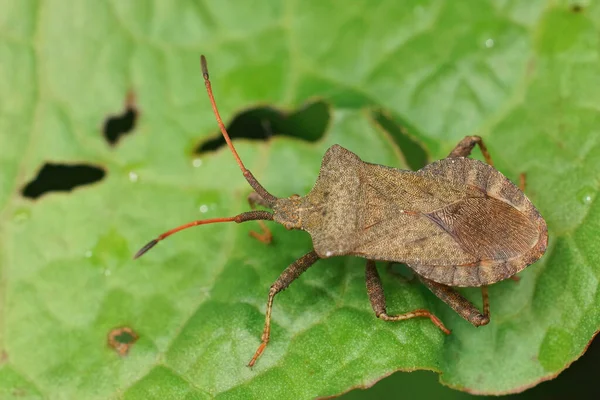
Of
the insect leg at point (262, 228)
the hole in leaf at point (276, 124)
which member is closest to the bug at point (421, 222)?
the insect leg at point (262, 228)

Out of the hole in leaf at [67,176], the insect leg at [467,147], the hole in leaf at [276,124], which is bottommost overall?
the hole in leaf at [67,176]

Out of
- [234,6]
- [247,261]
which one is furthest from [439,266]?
[234,6]

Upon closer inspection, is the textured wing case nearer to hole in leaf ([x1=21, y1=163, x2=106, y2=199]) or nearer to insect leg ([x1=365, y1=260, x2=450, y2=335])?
insect leg ([x1=365, y1=260, x2=450, y2=335])

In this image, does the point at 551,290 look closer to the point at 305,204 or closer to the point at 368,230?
the point at 368,230

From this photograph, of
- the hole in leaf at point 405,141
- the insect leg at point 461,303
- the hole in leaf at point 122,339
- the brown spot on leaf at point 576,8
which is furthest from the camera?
the hole in leaf at point 405,141

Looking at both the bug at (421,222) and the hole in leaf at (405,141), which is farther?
the hole in leaf at (405,141)

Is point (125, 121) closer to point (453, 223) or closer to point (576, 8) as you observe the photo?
point (453, 223)

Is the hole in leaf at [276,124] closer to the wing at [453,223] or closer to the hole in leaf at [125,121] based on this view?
the hole in leaf at [125,121]
